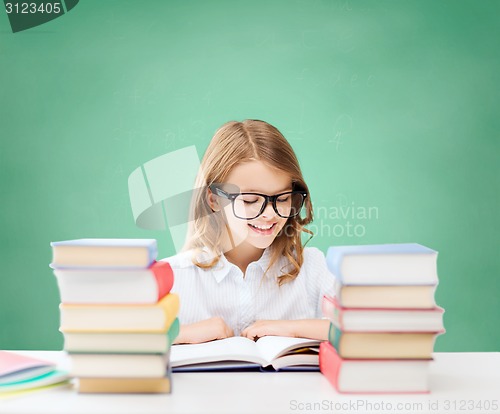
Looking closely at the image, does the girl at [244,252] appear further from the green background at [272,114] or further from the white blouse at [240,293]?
the green background at [272,114]

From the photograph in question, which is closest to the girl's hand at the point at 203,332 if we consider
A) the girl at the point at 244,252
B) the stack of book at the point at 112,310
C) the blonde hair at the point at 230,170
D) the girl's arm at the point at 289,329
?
the girl's arm at the point at 289,329

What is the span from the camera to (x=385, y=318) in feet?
3.13

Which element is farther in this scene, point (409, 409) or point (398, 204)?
point (398, 204)

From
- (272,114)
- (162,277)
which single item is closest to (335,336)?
(162,277)

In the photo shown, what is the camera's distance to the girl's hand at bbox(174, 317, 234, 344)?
148cm

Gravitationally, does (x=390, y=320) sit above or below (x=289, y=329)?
above

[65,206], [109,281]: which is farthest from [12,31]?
[109,281]

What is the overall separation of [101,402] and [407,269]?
0.50 m

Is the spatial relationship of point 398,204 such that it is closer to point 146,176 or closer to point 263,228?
point 146,176

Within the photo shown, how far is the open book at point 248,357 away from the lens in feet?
3.55

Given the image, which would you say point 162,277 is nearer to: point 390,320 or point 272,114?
point 390,320

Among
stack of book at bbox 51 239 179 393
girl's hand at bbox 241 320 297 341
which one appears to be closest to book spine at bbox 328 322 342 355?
stack of book at bbox 51 239 179 393

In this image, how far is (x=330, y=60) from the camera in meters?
3.30

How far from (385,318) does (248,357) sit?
0.26 m
